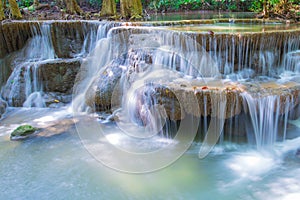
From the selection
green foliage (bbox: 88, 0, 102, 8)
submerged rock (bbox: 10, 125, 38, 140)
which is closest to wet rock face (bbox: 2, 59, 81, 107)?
submerged rock (bbox: 10, 125, 38, 140)

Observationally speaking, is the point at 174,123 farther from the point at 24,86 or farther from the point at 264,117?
the point at 24,86

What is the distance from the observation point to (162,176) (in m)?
4.97

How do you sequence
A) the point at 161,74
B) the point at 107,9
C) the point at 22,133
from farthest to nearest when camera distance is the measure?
the point at 107,9, the point at 161,74, the point at 22,133

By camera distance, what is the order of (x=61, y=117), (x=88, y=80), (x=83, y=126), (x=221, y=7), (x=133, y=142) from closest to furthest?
1. (x=133, y=142)
2. (x=83, y=126)
3. (x=61, y=117)
4. (x=88, y=80)
5. (x=221, y=7)

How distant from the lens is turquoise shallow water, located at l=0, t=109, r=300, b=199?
4.56 meters

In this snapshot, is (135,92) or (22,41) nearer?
(135,92)

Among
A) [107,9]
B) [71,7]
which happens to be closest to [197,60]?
[107,9]

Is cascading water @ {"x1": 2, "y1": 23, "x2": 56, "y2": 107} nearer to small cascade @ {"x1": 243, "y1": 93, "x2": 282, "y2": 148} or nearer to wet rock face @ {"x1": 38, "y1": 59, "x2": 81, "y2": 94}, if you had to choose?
wet rock face @ {"x1": 38, "y1": 59, "x2": 81, "y2": 94}

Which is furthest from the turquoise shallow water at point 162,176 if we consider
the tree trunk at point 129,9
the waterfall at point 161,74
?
the tree trunk at point 129,9

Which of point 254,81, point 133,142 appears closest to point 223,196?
point 133,142

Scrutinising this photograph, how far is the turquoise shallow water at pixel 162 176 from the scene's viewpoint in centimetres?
456

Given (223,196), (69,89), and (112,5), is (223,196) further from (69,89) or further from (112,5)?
(112,5)

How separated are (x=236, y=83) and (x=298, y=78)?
1398 mm

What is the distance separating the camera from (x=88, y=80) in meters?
8.51
